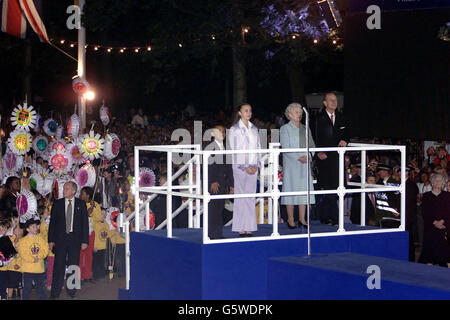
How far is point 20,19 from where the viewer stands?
82.4 ft

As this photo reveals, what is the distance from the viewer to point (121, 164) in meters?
23.5

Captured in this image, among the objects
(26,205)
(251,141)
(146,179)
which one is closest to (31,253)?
(26,205)

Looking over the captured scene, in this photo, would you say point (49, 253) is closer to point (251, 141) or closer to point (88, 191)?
point (88, 191)

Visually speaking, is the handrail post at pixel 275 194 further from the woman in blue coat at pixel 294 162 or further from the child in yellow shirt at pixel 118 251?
the child in yellow shirt at pixel 118 251

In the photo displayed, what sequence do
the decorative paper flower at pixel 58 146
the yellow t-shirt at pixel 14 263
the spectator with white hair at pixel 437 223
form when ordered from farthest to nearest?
the decorative paper flower at pixel 58 146
the yellow t-shirt at pixel 14 263
the spectator with white hair at pixel 437 223

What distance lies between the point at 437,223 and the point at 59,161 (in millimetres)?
7373

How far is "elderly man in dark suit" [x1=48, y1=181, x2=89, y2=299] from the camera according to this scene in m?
15.3

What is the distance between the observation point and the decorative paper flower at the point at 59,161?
18.2m

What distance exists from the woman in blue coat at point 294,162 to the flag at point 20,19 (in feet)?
44.6

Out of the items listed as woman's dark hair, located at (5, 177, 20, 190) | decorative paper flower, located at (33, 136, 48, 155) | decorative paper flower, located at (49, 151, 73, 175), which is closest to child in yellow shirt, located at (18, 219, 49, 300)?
woman's dark hair, located at (5, 177, 20, 190)

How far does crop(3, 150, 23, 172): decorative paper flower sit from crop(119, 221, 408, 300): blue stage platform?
698 cm

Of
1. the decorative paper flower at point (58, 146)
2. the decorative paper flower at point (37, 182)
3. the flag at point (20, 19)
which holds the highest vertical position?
the flag at point (20, 19)

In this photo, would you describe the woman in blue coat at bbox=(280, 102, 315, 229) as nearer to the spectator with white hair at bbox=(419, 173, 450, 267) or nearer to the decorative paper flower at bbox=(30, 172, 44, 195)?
the spectator with white hair at bbox=(419, 173, 450, 267)

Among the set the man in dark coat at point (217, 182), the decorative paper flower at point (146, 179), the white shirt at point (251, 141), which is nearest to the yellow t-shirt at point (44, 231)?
the decorative paper flower at point (146, 179)
